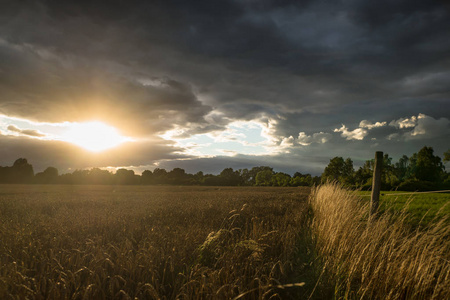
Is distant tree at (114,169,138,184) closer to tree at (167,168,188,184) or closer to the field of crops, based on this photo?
tree at (167,168,188,184)

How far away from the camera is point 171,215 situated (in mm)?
8438

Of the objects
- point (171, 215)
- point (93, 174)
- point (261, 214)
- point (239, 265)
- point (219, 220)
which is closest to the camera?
point (239, 265)

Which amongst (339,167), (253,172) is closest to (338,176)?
(339,167)

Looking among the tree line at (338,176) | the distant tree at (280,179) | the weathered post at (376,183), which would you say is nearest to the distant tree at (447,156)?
the tree line at (338,176)

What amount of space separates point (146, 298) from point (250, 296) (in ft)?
4.14

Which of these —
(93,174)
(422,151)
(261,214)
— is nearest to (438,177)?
(422,151)

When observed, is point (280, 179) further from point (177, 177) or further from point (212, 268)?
point (212, 268)

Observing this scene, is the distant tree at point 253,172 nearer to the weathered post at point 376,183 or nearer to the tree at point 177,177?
the tree at point 177,177

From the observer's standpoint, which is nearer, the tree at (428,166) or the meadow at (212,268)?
the meadow at (212,268)

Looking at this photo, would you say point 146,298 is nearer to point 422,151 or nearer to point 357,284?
point 357,284

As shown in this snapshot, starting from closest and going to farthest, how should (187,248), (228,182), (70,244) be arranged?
(187,248)
(70,244)
(228,182)

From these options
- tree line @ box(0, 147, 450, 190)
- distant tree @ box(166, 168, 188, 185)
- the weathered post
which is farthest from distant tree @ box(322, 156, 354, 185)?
the weathered post

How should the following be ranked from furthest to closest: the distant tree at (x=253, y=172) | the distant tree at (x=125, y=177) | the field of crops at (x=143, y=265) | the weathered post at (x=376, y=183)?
1. the distant tree at (x=253, y=172)
2. the distant tree at (x=125, y=177)
3. the weathered post at (x=376, y=183)
4. the field of crops at (x=143, y=265)

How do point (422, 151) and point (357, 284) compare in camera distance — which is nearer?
point (357, 284)
